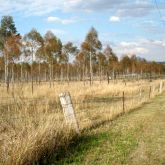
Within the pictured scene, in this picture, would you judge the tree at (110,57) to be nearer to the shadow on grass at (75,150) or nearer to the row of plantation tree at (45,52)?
the row of plantation tree at (45,52)

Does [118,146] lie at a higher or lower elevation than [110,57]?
lower

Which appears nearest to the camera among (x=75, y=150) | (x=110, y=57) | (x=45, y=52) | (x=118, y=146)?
(x=75, y=150)

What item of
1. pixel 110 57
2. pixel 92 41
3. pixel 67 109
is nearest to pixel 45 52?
pixel 92 41

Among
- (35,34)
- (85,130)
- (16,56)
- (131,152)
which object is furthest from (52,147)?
(35,34)

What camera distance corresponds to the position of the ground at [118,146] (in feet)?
27.4

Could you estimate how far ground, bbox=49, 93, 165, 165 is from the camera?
8337mm

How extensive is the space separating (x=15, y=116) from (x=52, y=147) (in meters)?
1.13

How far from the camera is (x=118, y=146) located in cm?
975

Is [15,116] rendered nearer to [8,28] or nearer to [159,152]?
[159,152]

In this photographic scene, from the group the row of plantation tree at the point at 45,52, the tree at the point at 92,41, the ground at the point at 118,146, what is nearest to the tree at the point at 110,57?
the row of plantation tree at the point at 45,52

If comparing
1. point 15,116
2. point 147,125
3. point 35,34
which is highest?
point 35,34

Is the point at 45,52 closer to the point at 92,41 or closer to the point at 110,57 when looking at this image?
the point at 92,41

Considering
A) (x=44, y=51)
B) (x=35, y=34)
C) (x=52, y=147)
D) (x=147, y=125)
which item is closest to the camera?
(x=52, y=147)

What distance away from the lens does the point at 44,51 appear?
65.7m
